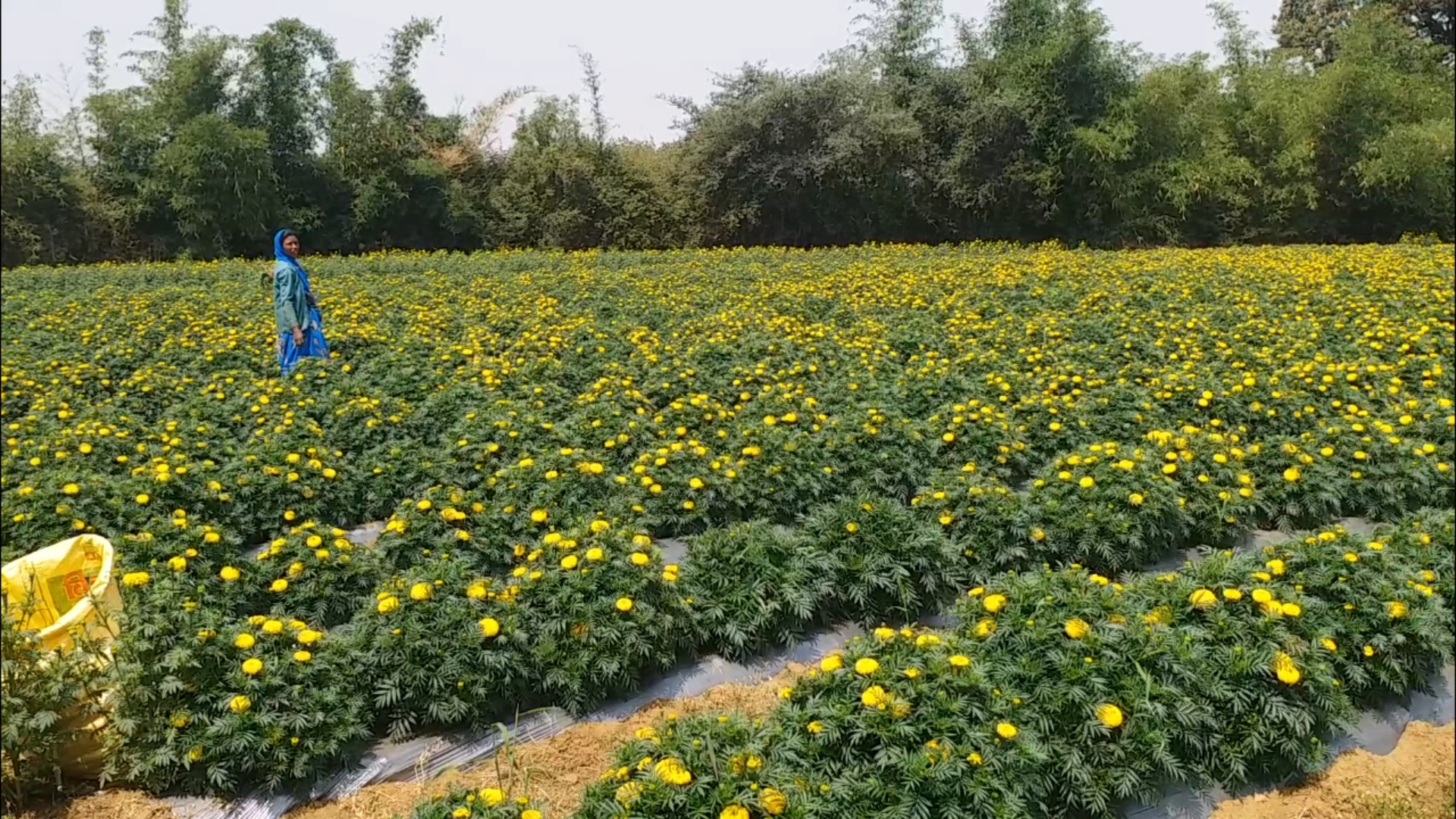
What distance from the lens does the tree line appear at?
19.6 m

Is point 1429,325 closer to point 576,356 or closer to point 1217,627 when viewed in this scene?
point 1217,627

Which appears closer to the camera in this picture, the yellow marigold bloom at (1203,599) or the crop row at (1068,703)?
the crop row at (1068,703)

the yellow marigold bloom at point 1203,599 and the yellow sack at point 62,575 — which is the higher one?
the yellow sack at point 62,575

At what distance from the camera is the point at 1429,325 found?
751 cm

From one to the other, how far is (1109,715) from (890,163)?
20850 millimetres

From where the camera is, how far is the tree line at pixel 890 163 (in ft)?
64.3

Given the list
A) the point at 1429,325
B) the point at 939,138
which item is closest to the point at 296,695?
the point at 1429,325

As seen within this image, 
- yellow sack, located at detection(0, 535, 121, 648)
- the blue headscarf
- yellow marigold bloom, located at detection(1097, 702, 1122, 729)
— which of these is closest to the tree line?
the blue headscarf

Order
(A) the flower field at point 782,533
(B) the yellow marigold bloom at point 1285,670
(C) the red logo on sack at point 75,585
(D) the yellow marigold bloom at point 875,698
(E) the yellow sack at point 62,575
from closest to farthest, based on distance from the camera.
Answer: (D) the yellow marigold bloom at point 875,698 < (A) the flower field at point 782,533 < (B) the yellow marigold bloom at point 1285,670 < (E) the yellow sack at point 62,575 < (C) the red logo on sack at point 75,585

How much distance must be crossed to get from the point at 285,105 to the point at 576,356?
9455 millimetres

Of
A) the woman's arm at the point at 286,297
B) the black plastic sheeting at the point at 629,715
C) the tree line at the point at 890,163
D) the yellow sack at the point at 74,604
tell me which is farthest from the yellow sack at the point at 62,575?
the tree line at the point at 890,163

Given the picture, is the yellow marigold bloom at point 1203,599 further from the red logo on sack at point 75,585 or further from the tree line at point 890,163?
the tree line at point 890,163

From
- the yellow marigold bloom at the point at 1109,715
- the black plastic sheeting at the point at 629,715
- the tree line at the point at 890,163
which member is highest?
the tree line at the point at 890,163

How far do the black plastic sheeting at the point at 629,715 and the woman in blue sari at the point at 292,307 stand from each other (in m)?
4.52
